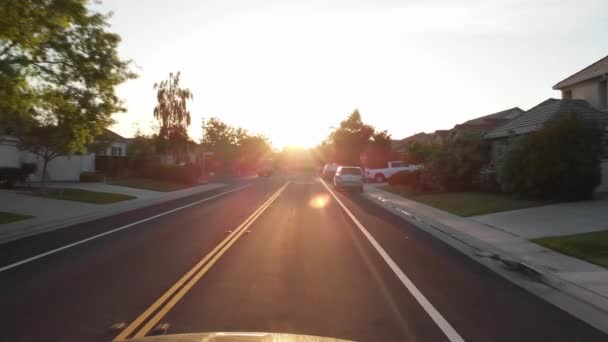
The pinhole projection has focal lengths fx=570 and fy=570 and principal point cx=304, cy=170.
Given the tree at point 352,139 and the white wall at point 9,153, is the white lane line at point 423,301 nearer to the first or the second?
the white wall at point 9,153

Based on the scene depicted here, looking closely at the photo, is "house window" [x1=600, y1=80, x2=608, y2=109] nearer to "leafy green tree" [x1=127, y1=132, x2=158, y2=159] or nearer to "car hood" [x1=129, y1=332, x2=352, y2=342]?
"car hood" [x1=129, y1=332, x2=352, y2=342]

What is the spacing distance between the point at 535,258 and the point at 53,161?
39.5 m

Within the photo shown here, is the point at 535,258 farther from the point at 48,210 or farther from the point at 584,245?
the point at 48,210

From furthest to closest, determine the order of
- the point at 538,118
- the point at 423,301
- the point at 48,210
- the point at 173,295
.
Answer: the point at 538,118 < the point at 48,210 < the point at 173,295 < the point at 423,301

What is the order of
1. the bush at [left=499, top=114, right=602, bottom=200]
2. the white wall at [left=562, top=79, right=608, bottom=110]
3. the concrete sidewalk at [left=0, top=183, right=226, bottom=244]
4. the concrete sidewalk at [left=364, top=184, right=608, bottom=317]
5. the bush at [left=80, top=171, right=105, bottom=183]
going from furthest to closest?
the bush at [left=80, top=171, right=105, bottom=183] < the white wall at [left=562, top=79, right=608, bottom=110] < the bush at [left=499, top=114, right=602, bottom=200] < the concrete sidewalk at [left=0, top=183, right=226, bottom=244] < the concrete sidewalk at [left=364, top=184, right=608, bottom=317]

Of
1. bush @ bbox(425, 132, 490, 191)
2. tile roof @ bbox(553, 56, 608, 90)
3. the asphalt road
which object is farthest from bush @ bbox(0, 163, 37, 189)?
tile roof @ bbox(553, 56, 608, 90)

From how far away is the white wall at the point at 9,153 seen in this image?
1438 inches

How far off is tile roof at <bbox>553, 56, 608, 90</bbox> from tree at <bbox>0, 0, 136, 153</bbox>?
22.1 metres

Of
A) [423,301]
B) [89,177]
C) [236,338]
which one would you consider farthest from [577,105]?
[89,177]

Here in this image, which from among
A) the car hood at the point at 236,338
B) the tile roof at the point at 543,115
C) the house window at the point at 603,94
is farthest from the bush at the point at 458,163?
the car hood at the point at 236,338

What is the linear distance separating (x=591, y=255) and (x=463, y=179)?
787 inches

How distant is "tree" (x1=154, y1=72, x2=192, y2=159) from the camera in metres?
64.1

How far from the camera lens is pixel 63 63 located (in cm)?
2039

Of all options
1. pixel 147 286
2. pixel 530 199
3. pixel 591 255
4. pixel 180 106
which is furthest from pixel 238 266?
pixel 180 106
